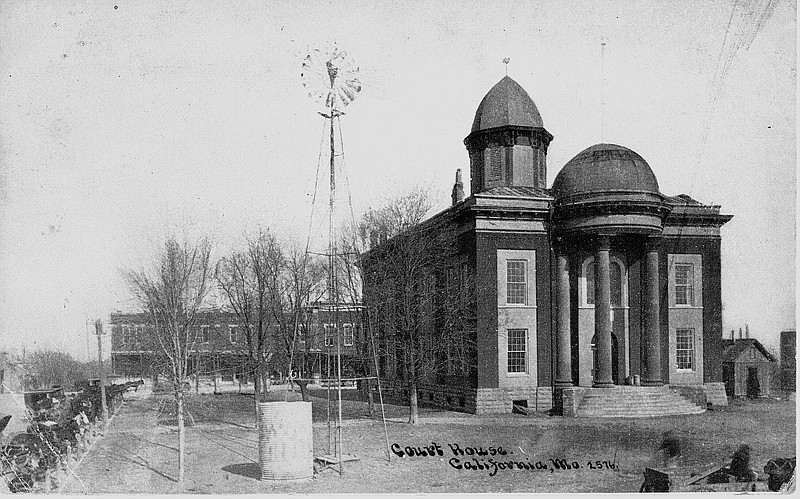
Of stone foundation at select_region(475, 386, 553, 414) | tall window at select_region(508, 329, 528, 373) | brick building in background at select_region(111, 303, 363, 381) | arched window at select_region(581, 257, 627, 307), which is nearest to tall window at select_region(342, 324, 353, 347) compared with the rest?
brick building in background at select_region(111, 303, 363, 381)

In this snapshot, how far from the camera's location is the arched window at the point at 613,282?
36.0m

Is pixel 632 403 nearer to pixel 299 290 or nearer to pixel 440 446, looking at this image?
pixel 440 446

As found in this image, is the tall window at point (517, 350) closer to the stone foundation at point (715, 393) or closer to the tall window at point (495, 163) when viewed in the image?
the tall window at point (495, 163)

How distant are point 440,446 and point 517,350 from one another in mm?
12273

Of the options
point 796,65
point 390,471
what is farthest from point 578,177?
point 390,471

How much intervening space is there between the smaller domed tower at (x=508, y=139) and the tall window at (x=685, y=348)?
30.2ft

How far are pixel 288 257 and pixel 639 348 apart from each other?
16.5 metres

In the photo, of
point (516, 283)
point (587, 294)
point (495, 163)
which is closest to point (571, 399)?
point (587, 294)

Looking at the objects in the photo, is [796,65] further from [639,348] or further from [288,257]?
[288,257]

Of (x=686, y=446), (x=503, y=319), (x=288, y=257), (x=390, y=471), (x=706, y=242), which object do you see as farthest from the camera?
(x=288, y=257)

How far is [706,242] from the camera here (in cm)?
3719

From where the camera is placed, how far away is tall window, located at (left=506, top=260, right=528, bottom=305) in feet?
116

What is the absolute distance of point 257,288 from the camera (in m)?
40.8

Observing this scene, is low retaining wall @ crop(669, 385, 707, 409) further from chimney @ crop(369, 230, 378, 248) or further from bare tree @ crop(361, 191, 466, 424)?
chimney @ crop(369, 230, 378, 248)
